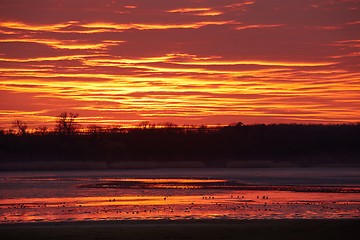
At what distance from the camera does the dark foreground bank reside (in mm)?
25172

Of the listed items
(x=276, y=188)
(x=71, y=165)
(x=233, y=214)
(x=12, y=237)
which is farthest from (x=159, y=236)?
(x=71, y=165)

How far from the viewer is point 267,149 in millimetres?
116500

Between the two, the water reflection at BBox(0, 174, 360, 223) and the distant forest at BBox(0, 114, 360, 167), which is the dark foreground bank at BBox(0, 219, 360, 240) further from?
the distant forest at BBox(0, 114, 360, 167)

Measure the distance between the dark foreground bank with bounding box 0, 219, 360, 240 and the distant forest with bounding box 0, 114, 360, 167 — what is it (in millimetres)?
77868

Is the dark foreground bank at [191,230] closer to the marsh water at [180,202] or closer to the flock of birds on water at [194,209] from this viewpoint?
the marsh water at [180,202]

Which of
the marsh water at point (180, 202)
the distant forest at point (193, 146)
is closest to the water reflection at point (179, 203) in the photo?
the marsh water at point (180, 202)

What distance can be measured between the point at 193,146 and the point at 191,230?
9034 cm

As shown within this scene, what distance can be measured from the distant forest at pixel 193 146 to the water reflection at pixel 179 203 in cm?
5793

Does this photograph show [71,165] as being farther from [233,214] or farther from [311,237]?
[311,237]

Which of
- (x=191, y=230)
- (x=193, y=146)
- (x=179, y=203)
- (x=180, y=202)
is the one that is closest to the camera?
(x=191, y=230)

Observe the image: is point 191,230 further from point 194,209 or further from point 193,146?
point 193,146

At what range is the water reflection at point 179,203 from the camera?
32375 millimetres

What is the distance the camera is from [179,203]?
38719mm

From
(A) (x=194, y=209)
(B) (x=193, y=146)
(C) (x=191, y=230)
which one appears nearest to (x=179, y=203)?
(A) (x=194, y=209)
